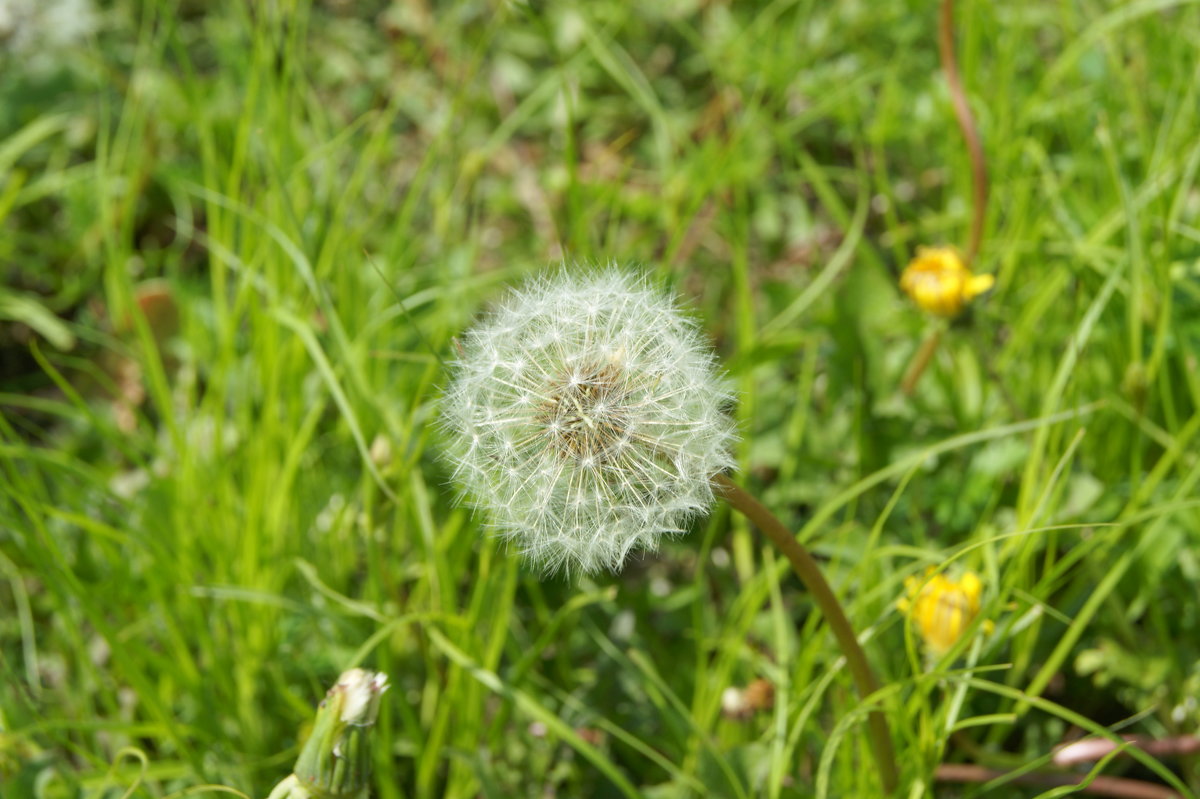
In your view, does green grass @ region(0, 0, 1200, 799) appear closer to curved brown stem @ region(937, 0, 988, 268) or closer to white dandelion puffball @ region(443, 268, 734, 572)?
curved brown stem @ region(937, 0, 988, 268)

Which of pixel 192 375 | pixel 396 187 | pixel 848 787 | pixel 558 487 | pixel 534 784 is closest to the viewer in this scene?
pixel 558 487

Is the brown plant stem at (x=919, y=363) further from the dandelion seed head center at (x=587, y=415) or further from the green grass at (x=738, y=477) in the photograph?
the dandelion seed head center at (x=587, y=415)

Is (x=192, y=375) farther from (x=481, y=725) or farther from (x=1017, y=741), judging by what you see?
(x=1017, y=741)

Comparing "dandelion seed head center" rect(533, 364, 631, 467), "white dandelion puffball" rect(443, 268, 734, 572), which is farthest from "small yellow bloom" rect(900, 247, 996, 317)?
"dandelion seed head center" rect(533, 364, 631, 467)

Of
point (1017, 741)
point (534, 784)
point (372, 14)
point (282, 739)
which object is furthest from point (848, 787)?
point (372, 14)

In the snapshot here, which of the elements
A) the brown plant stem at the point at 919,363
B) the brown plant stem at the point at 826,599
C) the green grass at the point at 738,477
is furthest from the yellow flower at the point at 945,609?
the brown plant stem at the point at 919,363

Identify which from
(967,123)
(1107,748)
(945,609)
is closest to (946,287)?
(967,123)
